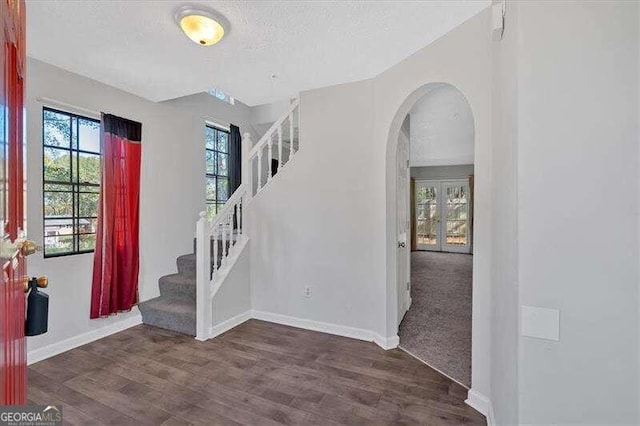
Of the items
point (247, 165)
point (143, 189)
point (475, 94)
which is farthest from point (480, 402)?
point (143, 189)

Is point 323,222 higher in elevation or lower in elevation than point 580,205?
lower

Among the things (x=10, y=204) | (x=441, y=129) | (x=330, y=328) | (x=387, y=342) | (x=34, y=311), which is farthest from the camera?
(x=441, y=129)

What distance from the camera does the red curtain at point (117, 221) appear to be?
3127 millimetres

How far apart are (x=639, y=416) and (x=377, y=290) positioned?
6.79 ft

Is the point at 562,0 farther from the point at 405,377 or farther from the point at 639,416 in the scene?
the point at 405,377

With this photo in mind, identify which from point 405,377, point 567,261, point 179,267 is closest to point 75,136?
point 179,267

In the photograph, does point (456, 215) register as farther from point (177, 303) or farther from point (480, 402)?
point (177, 303)

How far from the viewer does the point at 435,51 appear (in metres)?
2.44

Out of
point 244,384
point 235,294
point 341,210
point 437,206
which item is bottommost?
point 244,384

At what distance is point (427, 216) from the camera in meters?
9.54

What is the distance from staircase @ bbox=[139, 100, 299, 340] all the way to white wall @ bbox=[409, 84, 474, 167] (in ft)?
6.12

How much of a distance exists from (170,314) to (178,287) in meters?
0.34

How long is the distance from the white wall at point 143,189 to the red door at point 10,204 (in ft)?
6.78

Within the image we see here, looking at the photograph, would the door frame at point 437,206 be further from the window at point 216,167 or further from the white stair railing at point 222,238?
the white stair railing at point 222,238
